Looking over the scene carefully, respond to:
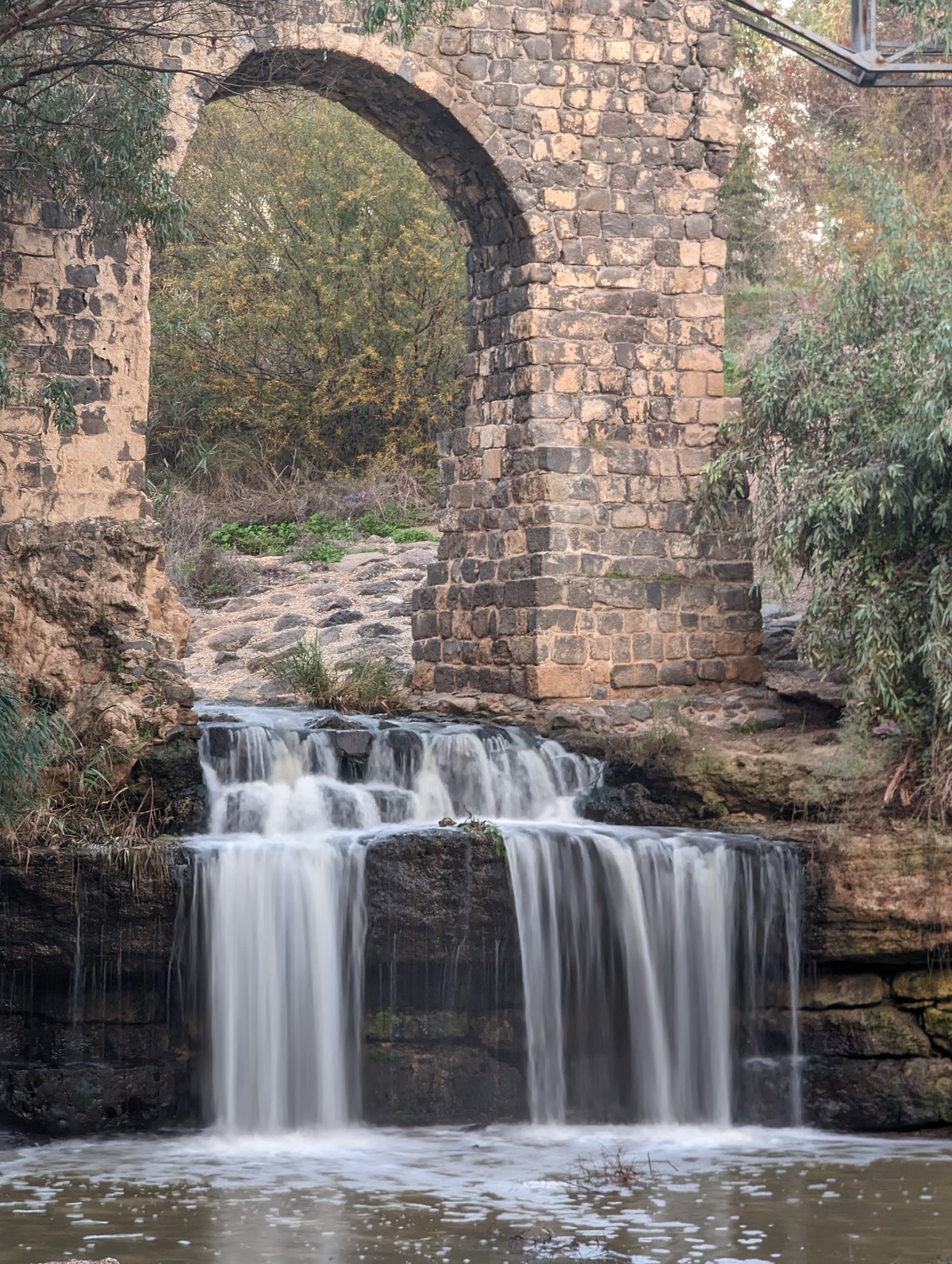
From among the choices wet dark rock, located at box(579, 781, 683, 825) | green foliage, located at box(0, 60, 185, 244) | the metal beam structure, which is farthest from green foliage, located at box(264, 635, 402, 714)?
the metal beam structure

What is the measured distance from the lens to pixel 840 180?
79.3 feet

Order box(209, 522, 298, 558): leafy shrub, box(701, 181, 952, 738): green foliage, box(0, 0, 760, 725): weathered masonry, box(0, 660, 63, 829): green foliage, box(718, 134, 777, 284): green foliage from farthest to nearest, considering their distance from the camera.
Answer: box(718, 134, 777, 284): green foliage
box(209, 522, 298, 558): leafy shrub
box(0, 0, 760, 725): weathered masonry
box(701, 181, 952, 738): green foliage
box(0, 660, 63, 829): green foliage

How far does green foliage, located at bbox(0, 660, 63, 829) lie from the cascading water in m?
0.96

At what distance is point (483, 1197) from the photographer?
297 inches

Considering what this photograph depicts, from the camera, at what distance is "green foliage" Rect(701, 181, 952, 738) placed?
10766 millimetres

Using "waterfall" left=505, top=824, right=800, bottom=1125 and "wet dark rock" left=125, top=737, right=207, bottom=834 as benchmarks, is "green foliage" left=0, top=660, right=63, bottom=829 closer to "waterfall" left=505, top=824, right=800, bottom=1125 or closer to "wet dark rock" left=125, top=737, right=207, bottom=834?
"wet dark rock" left=125, top=737, right=207, bottom=834

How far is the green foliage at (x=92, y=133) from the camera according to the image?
955 cm

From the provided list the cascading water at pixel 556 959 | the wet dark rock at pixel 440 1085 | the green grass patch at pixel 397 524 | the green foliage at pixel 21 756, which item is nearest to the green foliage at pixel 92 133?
the green foliage at pixel 21 756

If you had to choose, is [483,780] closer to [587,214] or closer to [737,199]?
[587,214]

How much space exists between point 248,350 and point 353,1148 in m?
14.8

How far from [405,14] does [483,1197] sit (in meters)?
6.20

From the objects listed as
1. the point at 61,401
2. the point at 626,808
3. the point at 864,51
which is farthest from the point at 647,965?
the point at 864,51

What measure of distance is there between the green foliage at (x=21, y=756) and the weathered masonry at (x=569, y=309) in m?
3.46

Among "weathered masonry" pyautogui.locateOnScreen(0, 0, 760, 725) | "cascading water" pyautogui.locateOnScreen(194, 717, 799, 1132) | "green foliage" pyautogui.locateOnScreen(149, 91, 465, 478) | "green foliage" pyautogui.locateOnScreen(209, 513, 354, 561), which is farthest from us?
"green foliage" pyautogui.locateOnScreen(149, 91, 465, 478)
